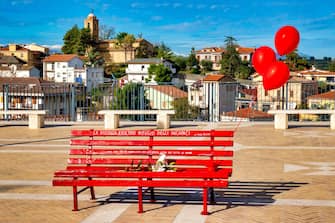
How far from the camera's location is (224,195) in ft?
24.3

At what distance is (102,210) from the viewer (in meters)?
6.70

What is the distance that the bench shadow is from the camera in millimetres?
7010


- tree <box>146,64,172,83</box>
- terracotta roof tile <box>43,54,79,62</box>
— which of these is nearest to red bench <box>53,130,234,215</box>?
tree <box>146,64,172,83</box>

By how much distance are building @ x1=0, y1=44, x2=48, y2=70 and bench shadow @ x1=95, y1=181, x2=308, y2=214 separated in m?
128

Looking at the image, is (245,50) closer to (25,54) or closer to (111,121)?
(25,54)

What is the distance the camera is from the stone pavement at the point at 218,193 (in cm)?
639

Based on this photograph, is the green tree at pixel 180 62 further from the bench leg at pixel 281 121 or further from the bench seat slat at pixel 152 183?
the bench seat slat at pixel 152 183

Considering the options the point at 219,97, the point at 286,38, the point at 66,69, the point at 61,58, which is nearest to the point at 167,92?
the point at 219,97

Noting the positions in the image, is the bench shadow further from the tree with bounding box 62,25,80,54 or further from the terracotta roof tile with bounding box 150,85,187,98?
the tree with bounding box 62,25,80,54

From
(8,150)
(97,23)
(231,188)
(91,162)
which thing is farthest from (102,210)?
(97,23)

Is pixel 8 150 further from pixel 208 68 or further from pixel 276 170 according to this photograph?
pixel 208 68

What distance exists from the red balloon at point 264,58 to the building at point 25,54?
125469mm

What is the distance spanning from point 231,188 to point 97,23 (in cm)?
15407

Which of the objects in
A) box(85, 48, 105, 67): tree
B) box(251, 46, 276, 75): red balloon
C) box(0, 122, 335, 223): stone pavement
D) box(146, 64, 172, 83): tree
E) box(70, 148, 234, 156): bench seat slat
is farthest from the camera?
box(85, 48, 105, 67): tree
